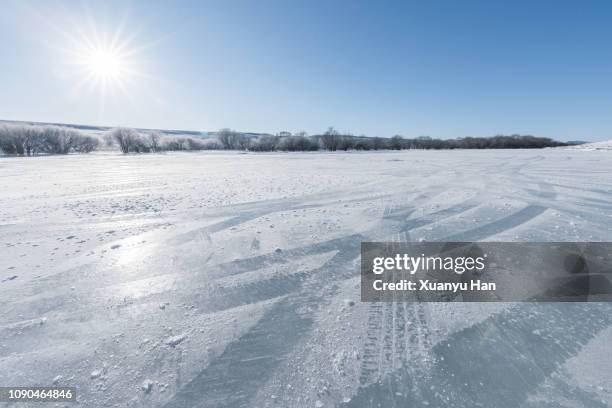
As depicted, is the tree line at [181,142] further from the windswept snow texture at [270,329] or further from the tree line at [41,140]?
the windswept snow texture at [270,329]

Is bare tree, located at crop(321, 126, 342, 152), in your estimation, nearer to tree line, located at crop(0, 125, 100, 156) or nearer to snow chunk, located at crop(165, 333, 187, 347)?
tree line, located at crop(0, 125, 100, 156)

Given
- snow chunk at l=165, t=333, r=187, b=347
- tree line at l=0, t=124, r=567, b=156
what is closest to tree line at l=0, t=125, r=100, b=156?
tree line at l=0, t=124, r=567, b=156

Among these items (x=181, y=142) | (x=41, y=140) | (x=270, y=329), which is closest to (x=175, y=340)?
(x=270, y=329)

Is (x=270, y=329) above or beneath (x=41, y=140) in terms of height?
beneath

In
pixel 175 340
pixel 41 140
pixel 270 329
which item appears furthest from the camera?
pixel 41 140

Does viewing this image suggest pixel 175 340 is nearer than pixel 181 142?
Yes

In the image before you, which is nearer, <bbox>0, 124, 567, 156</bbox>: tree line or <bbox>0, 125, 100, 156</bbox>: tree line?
<bbox>0, 125, 100, 156</bbox>: tree line

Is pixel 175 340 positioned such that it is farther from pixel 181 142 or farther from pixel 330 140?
pixel 181 142

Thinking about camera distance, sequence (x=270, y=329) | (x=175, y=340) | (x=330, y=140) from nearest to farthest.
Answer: (x=175, y=340)
(x=270, y=329)
(x=330, y=140)

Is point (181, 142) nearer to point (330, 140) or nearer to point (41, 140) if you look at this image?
point (41, 140)

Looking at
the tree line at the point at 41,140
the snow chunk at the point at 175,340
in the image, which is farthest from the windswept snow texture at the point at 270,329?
the tree line at the point at 41,140

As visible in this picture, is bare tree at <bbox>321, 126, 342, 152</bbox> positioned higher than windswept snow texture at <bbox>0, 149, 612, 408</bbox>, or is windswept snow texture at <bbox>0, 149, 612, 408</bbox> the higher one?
bare tree at <bbox>321, 126, 342, 152</bbox>

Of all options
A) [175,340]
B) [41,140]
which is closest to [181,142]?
[41,140]

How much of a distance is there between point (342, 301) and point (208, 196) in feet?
25.2
